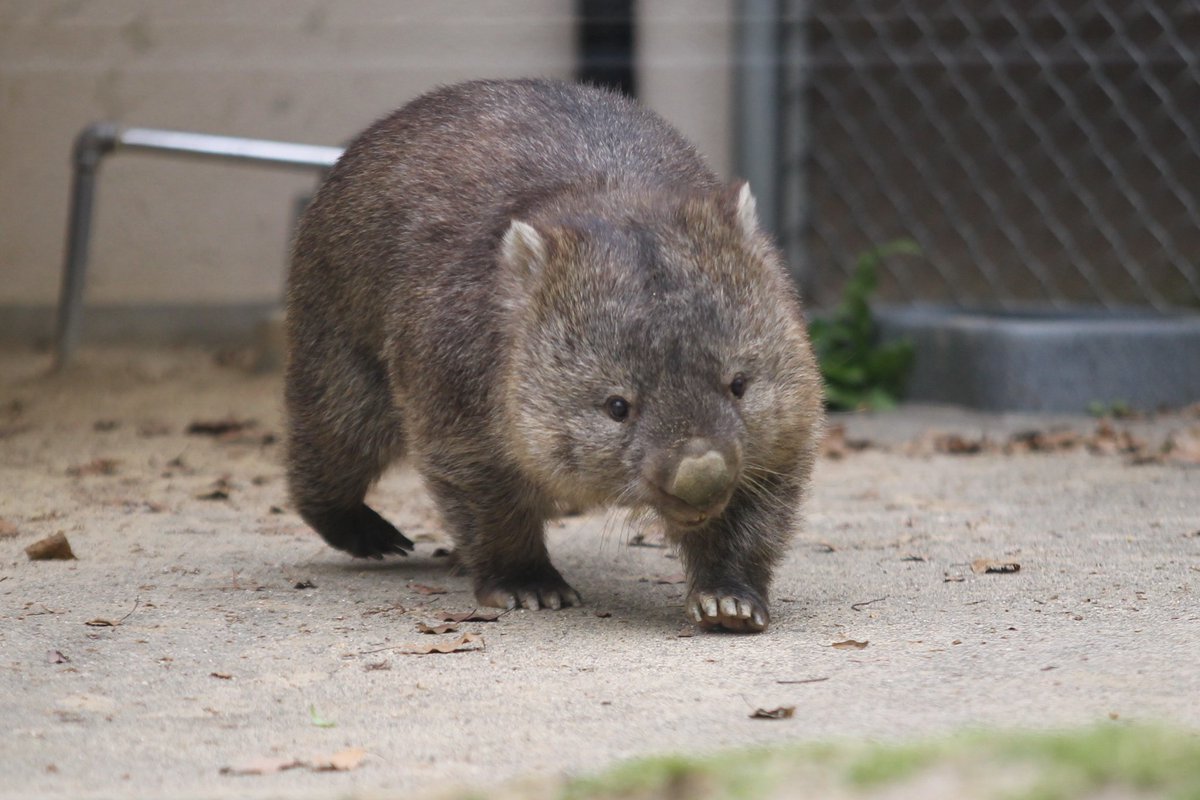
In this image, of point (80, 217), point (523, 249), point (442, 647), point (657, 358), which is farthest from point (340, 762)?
point (80, 217)

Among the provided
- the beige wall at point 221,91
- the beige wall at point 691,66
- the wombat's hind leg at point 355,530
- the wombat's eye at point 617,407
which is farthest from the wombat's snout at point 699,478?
the beige wall at point 221,91

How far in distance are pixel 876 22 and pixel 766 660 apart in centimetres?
444

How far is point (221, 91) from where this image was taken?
720cm

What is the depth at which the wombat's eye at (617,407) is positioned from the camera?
3119mm

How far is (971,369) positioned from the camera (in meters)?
6.15

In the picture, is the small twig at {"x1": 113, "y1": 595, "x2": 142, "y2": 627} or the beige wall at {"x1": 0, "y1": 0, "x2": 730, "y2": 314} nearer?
the small twig at {"x1": 113, "y1": 595, "x2": 142, "y2": 627}

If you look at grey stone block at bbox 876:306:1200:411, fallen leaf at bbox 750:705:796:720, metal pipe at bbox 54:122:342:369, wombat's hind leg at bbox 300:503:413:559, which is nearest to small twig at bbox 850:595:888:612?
fallen leaf at bbox 750:705:796:720

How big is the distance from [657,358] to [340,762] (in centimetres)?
104

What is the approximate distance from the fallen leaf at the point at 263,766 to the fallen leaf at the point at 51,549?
61.4 inches

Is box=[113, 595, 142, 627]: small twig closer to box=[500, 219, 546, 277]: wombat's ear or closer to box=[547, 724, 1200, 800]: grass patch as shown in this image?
box=[500, 219, 546, 277]: wombat's ear

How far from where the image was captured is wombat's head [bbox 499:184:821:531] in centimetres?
306

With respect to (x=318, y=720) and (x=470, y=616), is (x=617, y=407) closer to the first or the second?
(x=470, y=616)

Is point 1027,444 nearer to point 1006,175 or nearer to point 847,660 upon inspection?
point 1006,175

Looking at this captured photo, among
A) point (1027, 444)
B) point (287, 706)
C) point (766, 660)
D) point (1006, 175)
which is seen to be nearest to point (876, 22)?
point (1006, 175)
